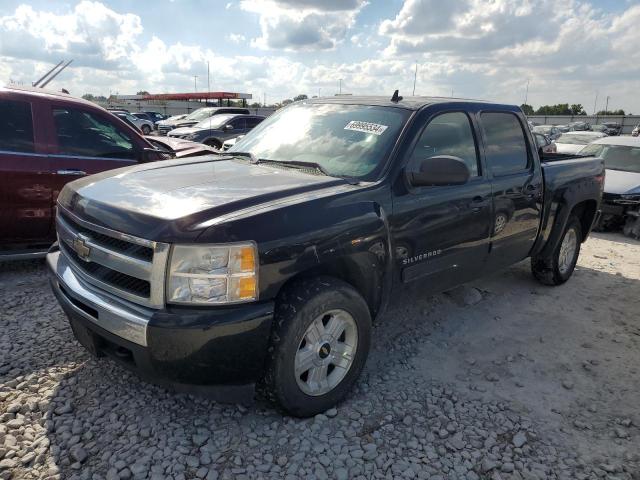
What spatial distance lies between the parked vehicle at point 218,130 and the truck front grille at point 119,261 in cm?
1342

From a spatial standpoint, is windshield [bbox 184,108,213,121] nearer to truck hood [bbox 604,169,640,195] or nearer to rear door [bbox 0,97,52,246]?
truck hood [bbox 604,169,640,195]

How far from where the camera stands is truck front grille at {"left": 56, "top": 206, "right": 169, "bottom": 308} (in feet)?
7.86

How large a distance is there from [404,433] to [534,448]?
28.8 inches

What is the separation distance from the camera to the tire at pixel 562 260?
5309 millimetres

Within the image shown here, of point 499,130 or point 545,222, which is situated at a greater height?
point 499,130

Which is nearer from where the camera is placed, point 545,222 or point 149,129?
point 545,222

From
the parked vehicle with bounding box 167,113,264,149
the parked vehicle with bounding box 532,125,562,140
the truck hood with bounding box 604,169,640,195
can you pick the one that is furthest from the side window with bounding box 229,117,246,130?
the truck hood with bounding box 604,169,640,195

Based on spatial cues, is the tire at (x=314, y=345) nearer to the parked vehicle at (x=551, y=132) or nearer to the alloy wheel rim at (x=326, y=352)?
the alloy wheel rim at (x=326, y=352)

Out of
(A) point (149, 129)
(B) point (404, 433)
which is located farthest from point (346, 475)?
(A) point (149, 129)

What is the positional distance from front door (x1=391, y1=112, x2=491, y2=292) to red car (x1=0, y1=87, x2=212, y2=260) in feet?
11.4

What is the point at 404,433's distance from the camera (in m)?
2.86

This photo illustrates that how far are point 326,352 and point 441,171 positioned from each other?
4.40ft

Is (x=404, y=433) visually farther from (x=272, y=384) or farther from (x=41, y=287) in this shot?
(x=41, y=287)

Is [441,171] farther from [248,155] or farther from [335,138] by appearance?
[248,155]
